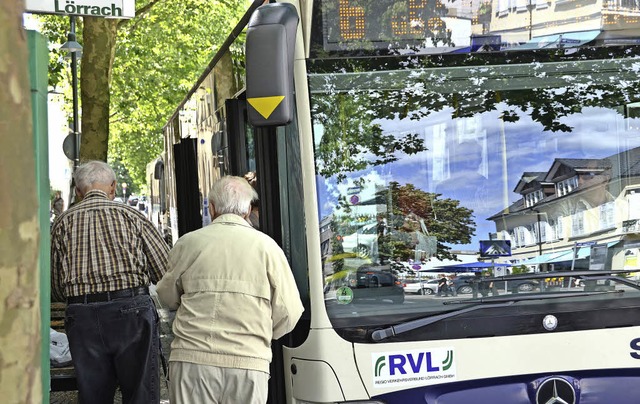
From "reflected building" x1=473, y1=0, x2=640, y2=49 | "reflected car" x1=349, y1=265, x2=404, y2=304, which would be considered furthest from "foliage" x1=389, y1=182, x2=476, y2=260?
"reflected building" x1=473, y1=0, x2=640, y2=49

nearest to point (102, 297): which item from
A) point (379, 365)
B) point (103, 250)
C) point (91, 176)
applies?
point (103, 250)

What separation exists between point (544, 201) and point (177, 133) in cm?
944

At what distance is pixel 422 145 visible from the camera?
16.4ft

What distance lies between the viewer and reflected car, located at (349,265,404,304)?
4.95 meters

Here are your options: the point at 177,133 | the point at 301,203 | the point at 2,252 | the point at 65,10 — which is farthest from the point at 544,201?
the point at 177,133

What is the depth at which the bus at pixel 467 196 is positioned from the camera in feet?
16.1

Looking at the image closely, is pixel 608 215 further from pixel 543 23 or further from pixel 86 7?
pixel 86 7

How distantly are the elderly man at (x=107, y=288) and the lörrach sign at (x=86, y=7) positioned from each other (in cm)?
150

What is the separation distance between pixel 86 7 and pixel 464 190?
11.3 feet

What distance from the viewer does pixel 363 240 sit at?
5.01 metres

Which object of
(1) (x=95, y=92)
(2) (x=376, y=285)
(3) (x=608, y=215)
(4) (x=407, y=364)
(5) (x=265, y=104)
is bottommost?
(4) (x=407, y=364)

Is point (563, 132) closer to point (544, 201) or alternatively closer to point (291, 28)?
point (544, 201)

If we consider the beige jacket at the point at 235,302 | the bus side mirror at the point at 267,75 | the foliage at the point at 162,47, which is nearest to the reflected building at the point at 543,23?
the bus side mirror at the point at 267,75

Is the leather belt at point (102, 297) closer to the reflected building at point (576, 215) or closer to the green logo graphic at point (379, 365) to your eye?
the green logo graphic at point (379, 365)
